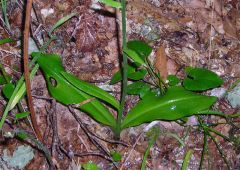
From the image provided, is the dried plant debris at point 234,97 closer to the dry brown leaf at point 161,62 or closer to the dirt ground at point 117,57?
the dirt ground at point 117,57

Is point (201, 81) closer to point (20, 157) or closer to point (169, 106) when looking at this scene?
point (169, 106)

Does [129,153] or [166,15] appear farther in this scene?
[166,15]

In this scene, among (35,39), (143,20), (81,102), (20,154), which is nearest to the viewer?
(81,102)

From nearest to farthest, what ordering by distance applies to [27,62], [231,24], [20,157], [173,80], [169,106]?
[27,62], [169,106], [20,157], [173,80], [231,24]

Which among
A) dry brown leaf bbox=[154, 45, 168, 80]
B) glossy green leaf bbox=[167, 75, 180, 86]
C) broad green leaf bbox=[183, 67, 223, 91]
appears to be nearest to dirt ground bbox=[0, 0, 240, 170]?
dry brown leaf bbox=[154, 45, 168, 80]

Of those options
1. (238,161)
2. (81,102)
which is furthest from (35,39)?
(238,161)

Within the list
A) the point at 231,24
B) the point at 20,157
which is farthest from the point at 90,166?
the point at 231,24

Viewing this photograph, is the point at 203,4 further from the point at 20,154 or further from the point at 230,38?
the point at 20,154
